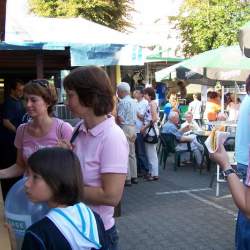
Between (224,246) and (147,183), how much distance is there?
3.79 m

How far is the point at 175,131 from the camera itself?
10.3m

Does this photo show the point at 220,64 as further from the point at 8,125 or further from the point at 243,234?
the point at 243,234

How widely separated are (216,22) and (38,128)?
17.3 metres

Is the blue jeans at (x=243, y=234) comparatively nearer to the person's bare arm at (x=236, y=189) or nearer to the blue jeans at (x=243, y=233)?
the blue jeans at (x=243, y=233)

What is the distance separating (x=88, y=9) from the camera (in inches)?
1080

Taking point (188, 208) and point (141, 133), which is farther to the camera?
point (141, 133)

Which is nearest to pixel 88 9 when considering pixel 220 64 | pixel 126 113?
pixel 220 64

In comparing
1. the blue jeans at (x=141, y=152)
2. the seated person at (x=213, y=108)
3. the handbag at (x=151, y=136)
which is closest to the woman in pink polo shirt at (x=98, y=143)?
the handbag at (x=151, y=136)

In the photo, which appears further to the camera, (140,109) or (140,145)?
(140,109)

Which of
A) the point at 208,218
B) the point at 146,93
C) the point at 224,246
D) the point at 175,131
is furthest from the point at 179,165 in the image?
the point at 224,246

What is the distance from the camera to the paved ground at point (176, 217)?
536cm

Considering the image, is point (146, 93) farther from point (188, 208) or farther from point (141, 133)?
point (188, 208)

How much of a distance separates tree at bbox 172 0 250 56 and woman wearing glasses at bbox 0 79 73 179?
55.6 feet

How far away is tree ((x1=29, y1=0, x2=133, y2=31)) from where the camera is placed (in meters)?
27.3
